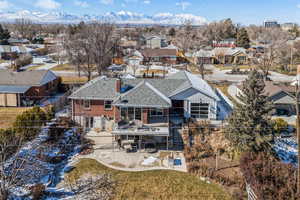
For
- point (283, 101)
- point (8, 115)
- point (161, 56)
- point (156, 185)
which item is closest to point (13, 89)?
point (8, 115)

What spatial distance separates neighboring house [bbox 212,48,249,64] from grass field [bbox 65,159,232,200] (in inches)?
2271

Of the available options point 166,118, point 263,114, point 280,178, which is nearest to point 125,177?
point 166,118

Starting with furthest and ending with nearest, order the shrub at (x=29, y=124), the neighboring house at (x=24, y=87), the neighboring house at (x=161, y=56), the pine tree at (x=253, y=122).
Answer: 1. the neighboring house at (x=161, y=56)
2. the neighboring house at (x=24, y=87)
3. the shrub at (x=29, y=124)
4. the pine tree at (x=253, y=122)

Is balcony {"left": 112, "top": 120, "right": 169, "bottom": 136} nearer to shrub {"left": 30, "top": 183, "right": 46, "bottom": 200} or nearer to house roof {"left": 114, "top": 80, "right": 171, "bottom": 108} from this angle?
house roof {"left": 114, "top": 80, "right": 171, "bottom": 108}

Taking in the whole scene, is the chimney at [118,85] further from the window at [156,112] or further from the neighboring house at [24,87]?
the neighboring house at [24,87]

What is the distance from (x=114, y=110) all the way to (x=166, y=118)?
4.97 meters

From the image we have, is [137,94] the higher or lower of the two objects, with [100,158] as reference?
higher

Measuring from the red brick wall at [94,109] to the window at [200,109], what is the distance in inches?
311

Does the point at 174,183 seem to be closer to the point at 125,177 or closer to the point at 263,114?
the point at 125,177

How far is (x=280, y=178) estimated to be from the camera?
523 inches

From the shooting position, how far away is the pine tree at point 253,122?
61.6 feet

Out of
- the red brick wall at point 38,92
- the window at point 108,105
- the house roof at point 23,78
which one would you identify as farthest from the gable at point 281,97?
the house roof at point 23,78

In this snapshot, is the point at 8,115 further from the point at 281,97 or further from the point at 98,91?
the point at 281,97

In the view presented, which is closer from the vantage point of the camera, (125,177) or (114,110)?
(125,177)
